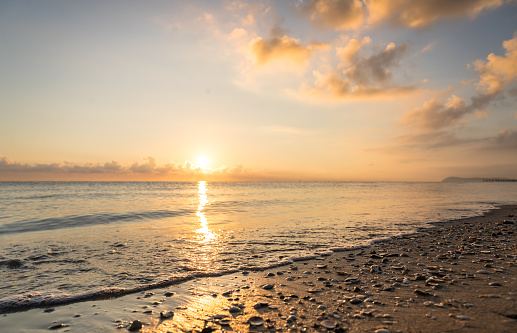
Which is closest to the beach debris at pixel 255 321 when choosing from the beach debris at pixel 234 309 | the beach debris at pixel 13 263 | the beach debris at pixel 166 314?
the beach debris at pixel 234 309

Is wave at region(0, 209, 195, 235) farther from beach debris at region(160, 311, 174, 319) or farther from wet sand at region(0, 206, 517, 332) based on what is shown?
beach debris at region(160, 311, 174, 319)

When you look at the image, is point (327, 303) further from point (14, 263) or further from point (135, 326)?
point (14, 263)

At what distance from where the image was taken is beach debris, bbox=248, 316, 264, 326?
5.25 metres

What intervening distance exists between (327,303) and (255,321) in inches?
74.0

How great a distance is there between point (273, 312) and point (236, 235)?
399 inches

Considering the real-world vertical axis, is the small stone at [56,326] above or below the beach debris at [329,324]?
below

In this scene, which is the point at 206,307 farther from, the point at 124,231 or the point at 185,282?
the point at 124,231

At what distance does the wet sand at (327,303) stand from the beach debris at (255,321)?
0.07m

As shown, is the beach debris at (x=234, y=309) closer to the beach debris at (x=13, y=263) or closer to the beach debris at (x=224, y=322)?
the beach debris at (x=224, y=322)

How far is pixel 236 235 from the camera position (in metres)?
15.7

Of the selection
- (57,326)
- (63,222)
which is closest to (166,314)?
(57,326)

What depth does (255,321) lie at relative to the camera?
533 cm

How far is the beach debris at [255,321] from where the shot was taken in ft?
17.2

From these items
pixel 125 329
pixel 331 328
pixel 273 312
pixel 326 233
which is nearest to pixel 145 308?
pixel 125 329
